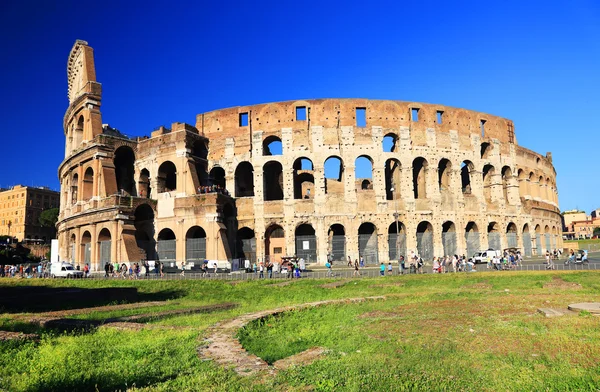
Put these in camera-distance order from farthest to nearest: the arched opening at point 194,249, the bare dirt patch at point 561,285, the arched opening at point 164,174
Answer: the arched opening at point 164,174 < the arched opening at point 194,249 < the bare dirt patch at point 561,285

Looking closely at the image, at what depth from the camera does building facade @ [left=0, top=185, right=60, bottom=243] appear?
298 ft

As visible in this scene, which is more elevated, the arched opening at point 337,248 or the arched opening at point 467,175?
the arched opening at point 467,175

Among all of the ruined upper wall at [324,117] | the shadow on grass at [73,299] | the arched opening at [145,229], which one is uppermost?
the ruined upper wall at [324,117]

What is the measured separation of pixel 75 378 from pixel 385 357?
4205mm

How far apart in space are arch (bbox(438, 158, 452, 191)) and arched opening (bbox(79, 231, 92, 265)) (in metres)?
30.0

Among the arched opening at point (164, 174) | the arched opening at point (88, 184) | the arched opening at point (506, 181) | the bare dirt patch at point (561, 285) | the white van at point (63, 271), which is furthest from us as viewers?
the arched opening at point (506, 181)

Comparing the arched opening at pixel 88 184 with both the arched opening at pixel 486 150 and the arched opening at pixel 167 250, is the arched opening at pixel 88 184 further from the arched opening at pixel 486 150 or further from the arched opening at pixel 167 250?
the arched opening at pixel 486 150

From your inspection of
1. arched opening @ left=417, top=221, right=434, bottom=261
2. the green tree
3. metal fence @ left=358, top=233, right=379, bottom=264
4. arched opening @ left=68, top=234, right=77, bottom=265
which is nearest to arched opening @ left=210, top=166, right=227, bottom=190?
metal fence @ left=358, top=233, right=379, bottom=264

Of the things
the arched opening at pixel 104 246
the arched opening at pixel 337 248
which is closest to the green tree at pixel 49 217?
the arched opening at pixel 104 246

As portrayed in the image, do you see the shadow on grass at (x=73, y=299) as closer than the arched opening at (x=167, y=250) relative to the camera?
Yes

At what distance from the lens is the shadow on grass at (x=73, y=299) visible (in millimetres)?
14414

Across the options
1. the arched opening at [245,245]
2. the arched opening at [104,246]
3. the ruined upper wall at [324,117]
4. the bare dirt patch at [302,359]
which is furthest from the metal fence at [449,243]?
the bare dirt patch at [302,359]

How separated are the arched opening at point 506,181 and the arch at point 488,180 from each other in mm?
1847

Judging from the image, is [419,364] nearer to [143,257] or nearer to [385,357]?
[385,357]
